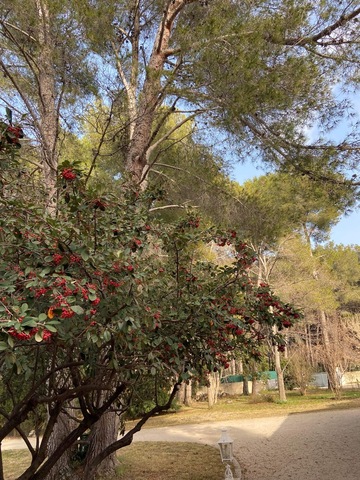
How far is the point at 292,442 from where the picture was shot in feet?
27.6

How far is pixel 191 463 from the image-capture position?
276 inches

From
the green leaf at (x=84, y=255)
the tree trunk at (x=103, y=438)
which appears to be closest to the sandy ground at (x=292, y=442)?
the tree trunk at (x=103, y=438)

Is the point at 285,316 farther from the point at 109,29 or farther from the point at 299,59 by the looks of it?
the point at 109,29

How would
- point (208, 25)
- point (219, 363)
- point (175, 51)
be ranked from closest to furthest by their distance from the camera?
point (219, 363), point (208, 25), point (175, 51)

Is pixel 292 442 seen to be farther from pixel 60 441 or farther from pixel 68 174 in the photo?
pixel 68 174

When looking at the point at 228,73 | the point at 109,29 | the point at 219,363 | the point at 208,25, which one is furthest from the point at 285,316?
the point at 109,29

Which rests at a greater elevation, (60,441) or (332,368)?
(332,368)

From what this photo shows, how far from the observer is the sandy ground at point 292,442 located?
20.4 ft

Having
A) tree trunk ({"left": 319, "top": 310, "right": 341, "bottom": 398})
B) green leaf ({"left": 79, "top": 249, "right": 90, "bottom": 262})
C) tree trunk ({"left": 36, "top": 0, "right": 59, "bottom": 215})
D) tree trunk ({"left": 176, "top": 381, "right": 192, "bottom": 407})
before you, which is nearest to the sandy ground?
tree trunk ({"left": 319, "top": 310, "right": 341, "bottom": 398})

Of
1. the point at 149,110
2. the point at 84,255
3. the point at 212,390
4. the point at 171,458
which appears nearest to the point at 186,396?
the point at 212,390

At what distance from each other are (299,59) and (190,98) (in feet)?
4.71

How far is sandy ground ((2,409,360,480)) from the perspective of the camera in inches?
245

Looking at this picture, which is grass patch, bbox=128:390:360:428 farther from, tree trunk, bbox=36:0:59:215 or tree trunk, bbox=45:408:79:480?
tree trunk, bbox=36:0:59:215

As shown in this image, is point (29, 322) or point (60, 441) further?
point (60, 441)
